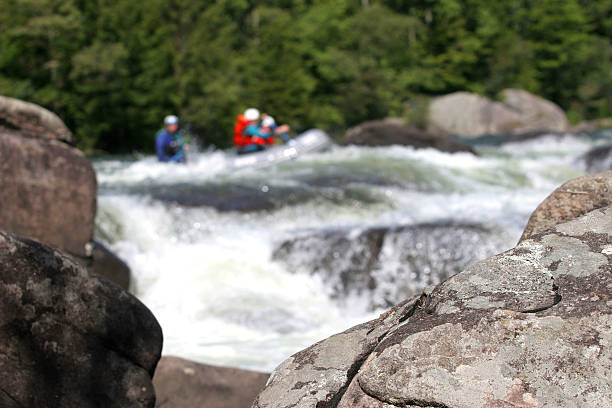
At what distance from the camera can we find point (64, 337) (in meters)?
2.36

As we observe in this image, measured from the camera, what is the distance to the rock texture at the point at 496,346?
1.52 metres

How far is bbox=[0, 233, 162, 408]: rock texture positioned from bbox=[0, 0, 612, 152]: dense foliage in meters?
20.3

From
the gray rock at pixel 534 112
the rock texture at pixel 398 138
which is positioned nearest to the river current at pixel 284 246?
the rock texture at pixel 398 138

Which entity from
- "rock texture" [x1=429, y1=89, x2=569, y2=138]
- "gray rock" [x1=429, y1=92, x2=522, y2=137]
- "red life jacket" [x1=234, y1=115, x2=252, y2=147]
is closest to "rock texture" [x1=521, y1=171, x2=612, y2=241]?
"red life jacket" [x1=234, y1=115, x2=252, y2=147]

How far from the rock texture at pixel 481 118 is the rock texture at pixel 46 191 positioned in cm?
2564

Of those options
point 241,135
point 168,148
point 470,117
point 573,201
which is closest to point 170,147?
point 168,148

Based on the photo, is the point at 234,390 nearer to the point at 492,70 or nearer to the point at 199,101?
the point at 199,101

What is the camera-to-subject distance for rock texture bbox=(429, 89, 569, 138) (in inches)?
1216

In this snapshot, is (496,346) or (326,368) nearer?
(496,346)

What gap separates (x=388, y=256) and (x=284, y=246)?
41.7 inches

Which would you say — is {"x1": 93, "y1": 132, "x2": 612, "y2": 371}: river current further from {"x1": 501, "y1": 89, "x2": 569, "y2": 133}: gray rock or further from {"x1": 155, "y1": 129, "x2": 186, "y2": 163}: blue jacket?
{"x1": 501, "y1": 89, "x2": 569, "y2": 133}: gray rock

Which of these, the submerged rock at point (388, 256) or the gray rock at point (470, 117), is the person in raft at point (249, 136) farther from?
the gray rock at point (470, 117)

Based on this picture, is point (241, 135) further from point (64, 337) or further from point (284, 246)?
point (64, 337)

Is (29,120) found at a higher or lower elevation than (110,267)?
higher
